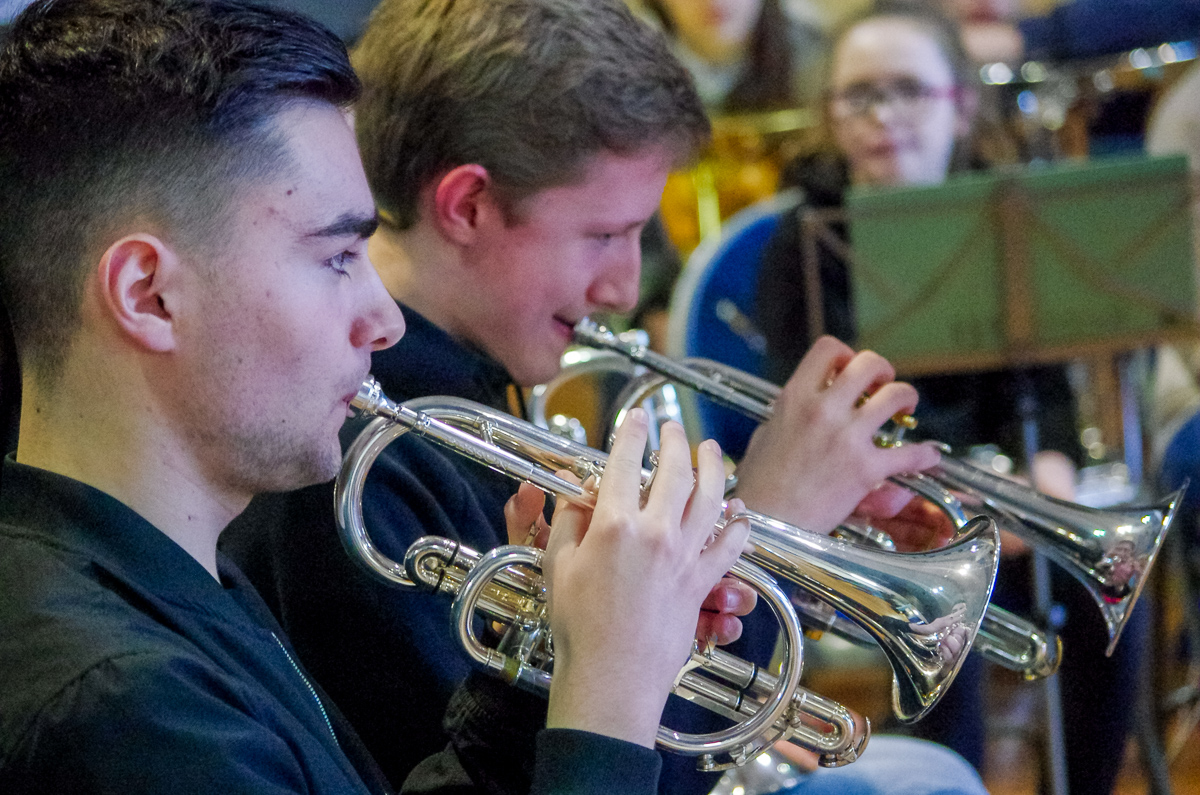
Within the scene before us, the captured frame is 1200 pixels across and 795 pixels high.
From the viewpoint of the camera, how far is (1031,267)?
6.09 ft

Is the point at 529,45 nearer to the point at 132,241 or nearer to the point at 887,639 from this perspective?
the point at 132,241

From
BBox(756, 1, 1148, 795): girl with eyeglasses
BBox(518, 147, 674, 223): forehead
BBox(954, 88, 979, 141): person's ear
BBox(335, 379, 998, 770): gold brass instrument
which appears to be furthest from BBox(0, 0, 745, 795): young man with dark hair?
BBox(954, 88, 979, 141): person's ear

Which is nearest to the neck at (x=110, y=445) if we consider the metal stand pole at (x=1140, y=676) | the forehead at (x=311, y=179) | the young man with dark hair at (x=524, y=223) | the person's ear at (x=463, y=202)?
the forehead at (x=311, y=179)

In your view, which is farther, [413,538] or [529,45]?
[529,45]

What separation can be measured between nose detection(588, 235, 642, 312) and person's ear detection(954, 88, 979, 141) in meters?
1.28

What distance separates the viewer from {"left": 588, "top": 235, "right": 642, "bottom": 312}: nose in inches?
52.9

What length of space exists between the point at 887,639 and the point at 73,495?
68cm

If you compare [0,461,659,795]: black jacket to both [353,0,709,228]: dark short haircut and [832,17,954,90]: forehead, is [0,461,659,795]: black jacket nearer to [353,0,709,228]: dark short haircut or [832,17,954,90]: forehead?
[353,0,709,228]: dark short haircut

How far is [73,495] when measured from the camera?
31.0 inches

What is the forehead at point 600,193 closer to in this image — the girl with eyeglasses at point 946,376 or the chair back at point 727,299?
the girl with eyeglasses at point 946,376

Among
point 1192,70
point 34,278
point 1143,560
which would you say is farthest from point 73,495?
point 1192,70

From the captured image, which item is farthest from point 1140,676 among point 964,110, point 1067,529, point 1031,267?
point 964,110

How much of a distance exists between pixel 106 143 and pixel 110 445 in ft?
0.67

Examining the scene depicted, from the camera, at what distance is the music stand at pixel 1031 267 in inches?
72.1
